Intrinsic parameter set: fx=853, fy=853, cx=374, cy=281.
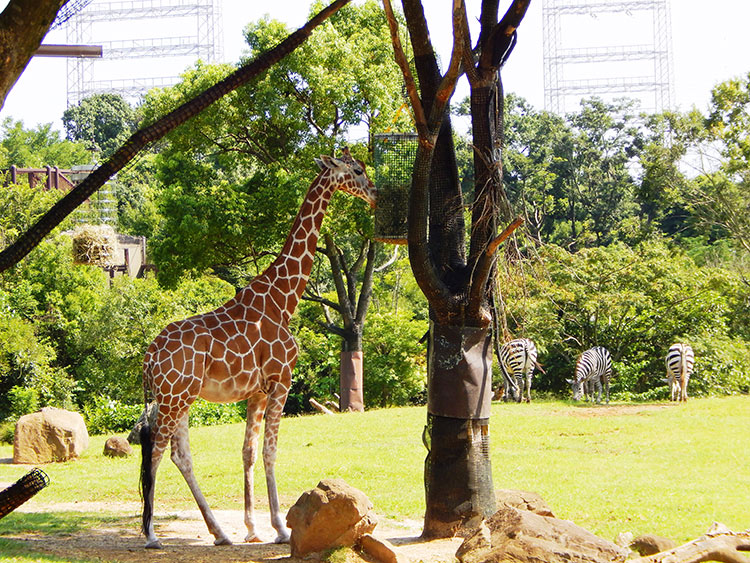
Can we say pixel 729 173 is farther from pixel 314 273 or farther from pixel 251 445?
pixel 251 445

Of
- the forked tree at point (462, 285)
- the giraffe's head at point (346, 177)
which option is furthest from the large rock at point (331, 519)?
the giraffe's head at point (346, 177)

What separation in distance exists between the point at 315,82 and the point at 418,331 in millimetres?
9277

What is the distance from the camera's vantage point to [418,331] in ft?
89.8

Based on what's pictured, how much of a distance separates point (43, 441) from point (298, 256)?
840cm

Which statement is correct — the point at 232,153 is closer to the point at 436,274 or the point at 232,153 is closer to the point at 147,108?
the point at 147,108

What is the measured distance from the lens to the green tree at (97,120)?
7150 centimetres

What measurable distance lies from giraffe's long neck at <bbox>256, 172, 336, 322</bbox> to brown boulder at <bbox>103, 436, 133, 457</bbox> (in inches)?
306

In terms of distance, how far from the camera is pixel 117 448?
50.6 ft

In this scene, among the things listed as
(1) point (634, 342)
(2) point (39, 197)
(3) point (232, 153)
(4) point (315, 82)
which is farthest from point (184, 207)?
(1) point (634, 342)

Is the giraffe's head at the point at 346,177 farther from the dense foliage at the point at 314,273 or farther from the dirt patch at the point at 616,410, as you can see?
the dirt patch at the point at 616,410

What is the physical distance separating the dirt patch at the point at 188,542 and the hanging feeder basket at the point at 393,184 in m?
3.09

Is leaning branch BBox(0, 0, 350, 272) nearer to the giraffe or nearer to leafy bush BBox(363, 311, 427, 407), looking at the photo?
the giraffe

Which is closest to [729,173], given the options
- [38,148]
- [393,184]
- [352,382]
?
[352,382]

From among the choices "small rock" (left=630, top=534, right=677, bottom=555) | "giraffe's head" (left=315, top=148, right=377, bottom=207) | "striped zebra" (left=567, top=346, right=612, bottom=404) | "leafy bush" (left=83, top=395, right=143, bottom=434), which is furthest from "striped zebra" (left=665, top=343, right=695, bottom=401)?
"small rock" (left=630, top=534, right=677, bottom=555)
